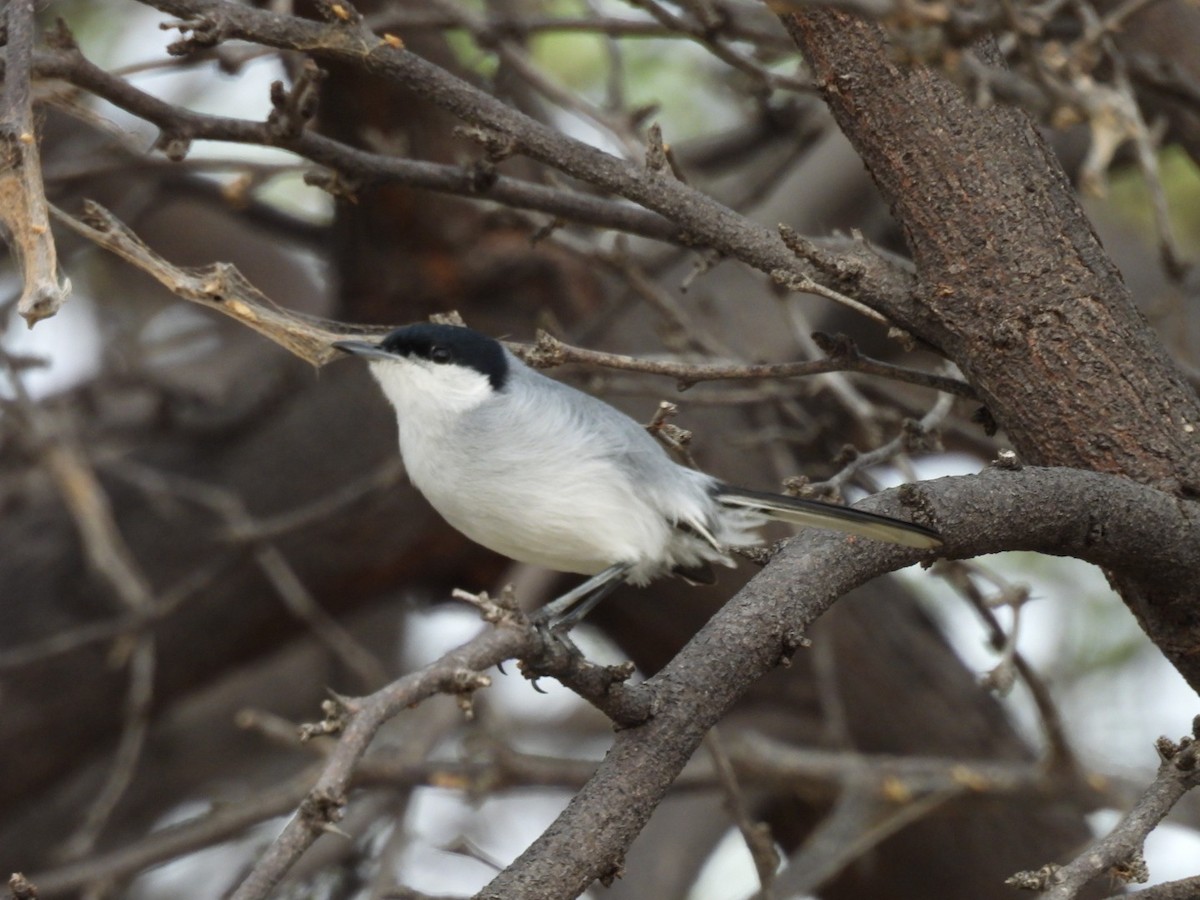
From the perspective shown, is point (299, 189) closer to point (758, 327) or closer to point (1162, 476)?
point (758, 327)

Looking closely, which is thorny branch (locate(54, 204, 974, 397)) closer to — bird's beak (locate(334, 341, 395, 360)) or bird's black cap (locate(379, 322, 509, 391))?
bird's beak (locate(334, 341, 395, 360))

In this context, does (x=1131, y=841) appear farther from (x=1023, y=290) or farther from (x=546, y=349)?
(x=546, y=349)

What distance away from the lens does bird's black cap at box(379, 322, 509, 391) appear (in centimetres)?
249

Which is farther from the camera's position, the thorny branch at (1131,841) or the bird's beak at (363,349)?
the bird's beak at (363,349)

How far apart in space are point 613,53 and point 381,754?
1.93 m

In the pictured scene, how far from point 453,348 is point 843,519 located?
94cm

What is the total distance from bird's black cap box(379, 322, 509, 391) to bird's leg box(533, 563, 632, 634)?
0.41m

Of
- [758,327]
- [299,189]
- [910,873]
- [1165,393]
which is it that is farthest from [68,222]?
[299,189]

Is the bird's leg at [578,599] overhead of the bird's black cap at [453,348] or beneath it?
beneath

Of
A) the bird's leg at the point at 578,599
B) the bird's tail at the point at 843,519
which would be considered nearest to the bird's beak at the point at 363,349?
the bird's leg at the point at 578,599

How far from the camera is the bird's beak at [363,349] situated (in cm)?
238

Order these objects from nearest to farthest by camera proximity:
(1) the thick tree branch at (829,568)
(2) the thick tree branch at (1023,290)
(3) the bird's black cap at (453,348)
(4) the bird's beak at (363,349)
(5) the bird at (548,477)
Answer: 1. (1) the thick tree branch at (829,568)
2. (2) the thick tree branch at (1023,290)
3. (5) the bird at (548,477)
4. (4) the bird's beak at (363,349)
5. (3) the bird's black cap at (453,348)

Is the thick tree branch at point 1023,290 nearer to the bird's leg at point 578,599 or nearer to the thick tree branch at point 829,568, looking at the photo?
the thick tree branch at point 829,568

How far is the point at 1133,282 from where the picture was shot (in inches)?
186
